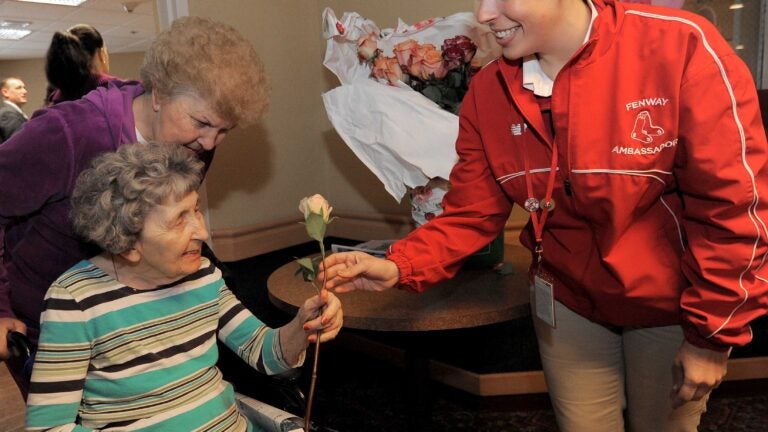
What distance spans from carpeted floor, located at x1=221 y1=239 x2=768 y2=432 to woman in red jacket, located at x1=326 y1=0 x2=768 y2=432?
34.0 inches

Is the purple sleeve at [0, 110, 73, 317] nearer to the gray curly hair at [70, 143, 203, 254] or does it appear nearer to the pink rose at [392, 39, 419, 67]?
the gray curly hair at [70, 143, 203, 254]

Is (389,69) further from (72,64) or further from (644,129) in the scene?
(72,64)

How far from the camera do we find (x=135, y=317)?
4.19 feet

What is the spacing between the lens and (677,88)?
1.05 m

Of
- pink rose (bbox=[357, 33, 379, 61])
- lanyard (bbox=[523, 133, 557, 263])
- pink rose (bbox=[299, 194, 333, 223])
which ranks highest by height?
pink rose (bbox=[357, 33, 379, 61])

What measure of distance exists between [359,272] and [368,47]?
0.92 m

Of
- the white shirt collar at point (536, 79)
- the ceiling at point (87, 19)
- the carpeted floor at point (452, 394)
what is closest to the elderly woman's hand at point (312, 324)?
the white shirt collar at point (536, 79)

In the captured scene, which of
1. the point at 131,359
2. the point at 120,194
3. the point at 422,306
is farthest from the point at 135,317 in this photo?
the point at 422,306

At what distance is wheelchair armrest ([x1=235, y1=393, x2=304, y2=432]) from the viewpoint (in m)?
1.32

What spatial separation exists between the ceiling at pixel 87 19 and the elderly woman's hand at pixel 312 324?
6694 mm

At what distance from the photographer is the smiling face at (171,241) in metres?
1.24

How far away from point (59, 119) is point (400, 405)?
1.74m

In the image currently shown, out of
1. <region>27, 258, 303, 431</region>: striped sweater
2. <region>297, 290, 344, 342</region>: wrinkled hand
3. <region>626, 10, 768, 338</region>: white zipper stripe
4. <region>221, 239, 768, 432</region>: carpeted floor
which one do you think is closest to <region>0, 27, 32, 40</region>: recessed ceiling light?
<region>221, 239, 768, 432</region>: carpeted floor

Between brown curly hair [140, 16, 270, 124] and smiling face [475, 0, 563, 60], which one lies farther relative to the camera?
brown curly hair [140, 16, 270, 124]
